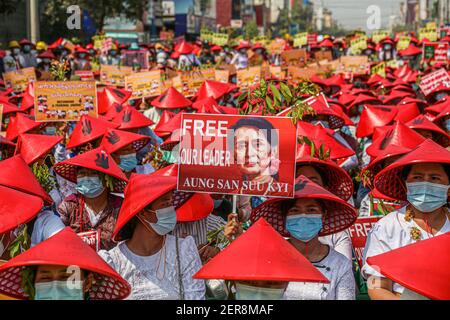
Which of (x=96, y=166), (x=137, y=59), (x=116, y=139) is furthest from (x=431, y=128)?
(x=137, y=59)

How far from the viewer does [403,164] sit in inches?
178

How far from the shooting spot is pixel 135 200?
418 cm

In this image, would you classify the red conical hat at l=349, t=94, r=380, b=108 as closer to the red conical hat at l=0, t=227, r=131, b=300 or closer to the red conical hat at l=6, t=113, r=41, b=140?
the red conical hat at l=6, t=113, r=41, b=140

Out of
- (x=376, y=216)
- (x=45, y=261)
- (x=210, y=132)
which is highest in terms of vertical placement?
(x=210, y=132)

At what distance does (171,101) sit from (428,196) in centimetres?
713

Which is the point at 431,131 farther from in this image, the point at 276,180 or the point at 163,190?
the point at 163,190

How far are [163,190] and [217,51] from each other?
24.0m

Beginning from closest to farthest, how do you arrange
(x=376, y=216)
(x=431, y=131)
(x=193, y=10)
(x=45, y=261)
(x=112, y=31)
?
(x=45, y=261) → (x=376, y=216) → (x=431, y=131) → (x=112, y=31) → (x=193, y=10)

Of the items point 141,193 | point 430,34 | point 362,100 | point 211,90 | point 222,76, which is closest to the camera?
point 141,193

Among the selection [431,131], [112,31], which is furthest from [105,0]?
[431,131]

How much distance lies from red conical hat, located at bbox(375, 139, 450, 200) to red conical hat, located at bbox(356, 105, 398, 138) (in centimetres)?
419

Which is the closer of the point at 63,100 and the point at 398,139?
the point at 398,139

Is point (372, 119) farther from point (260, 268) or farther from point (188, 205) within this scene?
point (260, 268)

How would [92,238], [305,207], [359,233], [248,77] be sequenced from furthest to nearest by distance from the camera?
[248,77] < [359,233] < [92,238] < [305,207]
